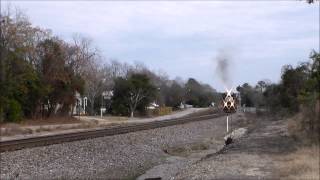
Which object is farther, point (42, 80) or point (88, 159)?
point (42, 80)

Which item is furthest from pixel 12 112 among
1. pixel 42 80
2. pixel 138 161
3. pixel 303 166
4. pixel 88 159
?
pixel 303 166

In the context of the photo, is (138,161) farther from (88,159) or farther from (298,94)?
(298,94)

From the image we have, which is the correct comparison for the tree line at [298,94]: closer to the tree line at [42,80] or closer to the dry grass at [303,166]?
the dry grass at [303,166]

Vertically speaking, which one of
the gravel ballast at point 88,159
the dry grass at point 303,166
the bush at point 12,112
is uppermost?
the bush at point 12,112

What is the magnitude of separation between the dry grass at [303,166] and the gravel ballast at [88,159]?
261 inches

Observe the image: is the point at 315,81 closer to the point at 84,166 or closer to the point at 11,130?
the point at 84,166

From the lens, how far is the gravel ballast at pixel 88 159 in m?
22.0

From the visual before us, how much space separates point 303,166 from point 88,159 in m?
12.0

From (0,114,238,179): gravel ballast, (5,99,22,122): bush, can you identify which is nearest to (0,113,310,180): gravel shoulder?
(0,114,238,179): gravel ballast

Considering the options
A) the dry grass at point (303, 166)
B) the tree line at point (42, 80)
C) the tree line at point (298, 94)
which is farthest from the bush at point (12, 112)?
the dry grass at point (303, 166)

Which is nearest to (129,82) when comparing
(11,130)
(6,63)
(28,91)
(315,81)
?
(28,91)

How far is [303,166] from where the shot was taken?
1692cm

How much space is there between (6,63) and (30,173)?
38.9 m

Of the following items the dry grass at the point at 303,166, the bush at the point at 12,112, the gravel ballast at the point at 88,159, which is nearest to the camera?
the dry grass at the point at 303,166
